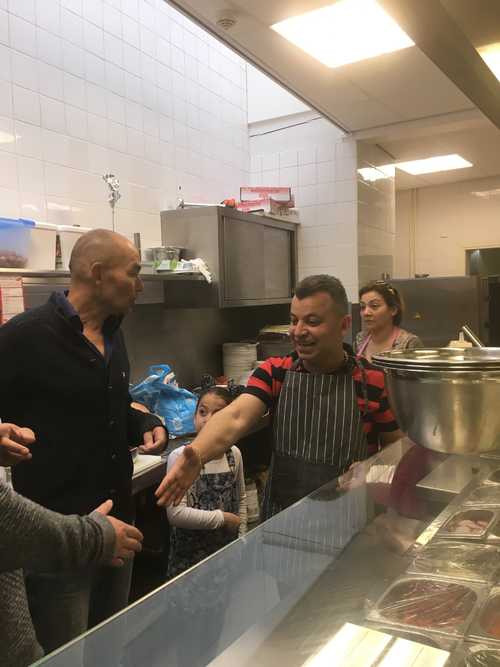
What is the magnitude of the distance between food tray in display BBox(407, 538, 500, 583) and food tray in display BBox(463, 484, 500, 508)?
0.61ft

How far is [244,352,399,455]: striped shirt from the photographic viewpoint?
5.91ft

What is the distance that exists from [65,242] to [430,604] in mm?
2362

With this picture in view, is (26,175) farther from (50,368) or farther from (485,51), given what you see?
(485,51)

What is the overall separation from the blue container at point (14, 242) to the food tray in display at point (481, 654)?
2207 millimetres

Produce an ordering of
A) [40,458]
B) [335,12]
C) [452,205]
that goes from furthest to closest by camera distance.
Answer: [452,205] < [335,12] < [40,458]

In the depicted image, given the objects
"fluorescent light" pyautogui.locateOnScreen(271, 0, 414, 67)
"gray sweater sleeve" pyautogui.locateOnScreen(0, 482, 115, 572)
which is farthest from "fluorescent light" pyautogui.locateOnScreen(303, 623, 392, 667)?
"fluorescent light" pyautogui.locateOnScreen(271, 0, 414, 67)

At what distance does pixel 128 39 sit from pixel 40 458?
2791 mm

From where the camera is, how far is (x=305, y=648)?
81 cm

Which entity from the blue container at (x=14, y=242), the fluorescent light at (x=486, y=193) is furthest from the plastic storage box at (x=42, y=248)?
the fluorescent light at (x=486, y=193)

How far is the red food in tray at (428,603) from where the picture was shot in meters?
0.85

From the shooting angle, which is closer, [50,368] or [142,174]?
[50,368]

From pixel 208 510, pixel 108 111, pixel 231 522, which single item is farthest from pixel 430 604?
pixel 108 111

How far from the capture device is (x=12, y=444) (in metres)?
1.37

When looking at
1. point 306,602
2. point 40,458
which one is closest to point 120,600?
point 40,458
